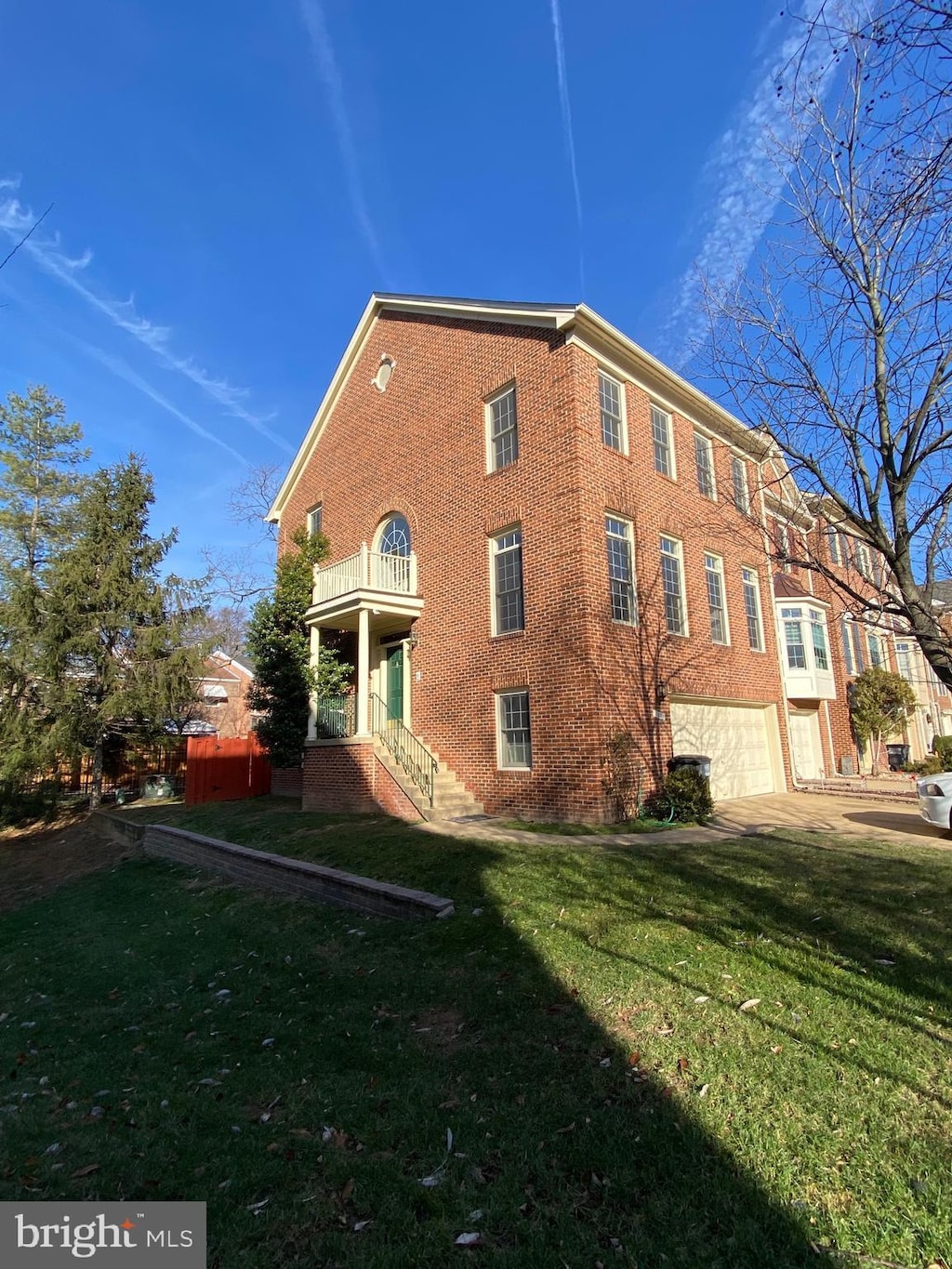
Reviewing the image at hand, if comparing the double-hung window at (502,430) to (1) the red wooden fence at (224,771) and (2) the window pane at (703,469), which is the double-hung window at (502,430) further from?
(1) the red wooden fence at (224,771)

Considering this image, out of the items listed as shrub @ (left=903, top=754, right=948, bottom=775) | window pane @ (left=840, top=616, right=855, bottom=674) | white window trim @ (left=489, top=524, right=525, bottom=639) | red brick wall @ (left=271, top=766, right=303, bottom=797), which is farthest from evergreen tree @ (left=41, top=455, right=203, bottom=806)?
shrub @ (left=903, top=754, right=948, bottom=775)

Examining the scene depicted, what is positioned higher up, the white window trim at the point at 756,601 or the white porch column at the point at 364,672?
the white window trim at the point at 756,601

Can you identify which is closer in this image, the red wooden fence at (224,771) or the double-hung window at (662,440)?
the double-hung window at (662,440)

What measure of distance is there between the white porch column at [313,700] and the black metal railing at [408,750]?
1.40m

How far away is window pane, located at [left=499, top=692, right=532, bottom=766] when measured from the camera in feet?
38.3

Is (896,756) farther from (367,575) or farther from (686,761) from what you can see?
(367,575)

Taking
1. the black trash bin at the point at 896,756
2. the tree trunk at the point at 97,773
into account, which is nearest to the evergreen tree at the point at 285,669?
the tree trunk at the point at 97,773

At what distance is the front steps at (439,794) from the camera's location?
11469 millimetres

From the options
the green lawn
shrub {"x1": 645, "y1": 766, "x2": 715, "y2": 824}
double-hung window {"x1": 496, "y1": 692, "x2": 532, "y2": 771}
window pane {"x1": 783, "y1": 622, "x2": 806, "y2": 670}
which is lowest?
the green lawn

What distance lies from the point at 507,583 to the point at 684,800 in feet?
16.3

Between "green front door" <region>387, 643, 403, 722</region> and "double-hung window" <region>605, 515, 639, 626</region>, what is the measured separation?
532 cm

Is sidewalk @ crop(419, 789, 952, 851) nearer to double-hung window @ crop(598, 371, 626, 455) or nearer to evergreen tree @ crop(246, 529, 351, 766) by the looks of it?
evergreen tree @ crop(246, 529, 351, 766)

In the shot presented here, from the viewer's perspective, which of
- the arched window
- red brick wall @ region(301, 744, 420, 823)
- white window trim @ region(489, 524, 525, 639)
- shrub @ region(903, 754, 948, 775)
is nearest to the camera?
white window trim @ region(489, 524, 525, 639)

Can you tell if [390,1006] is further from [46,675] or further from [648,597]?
[46,675]
